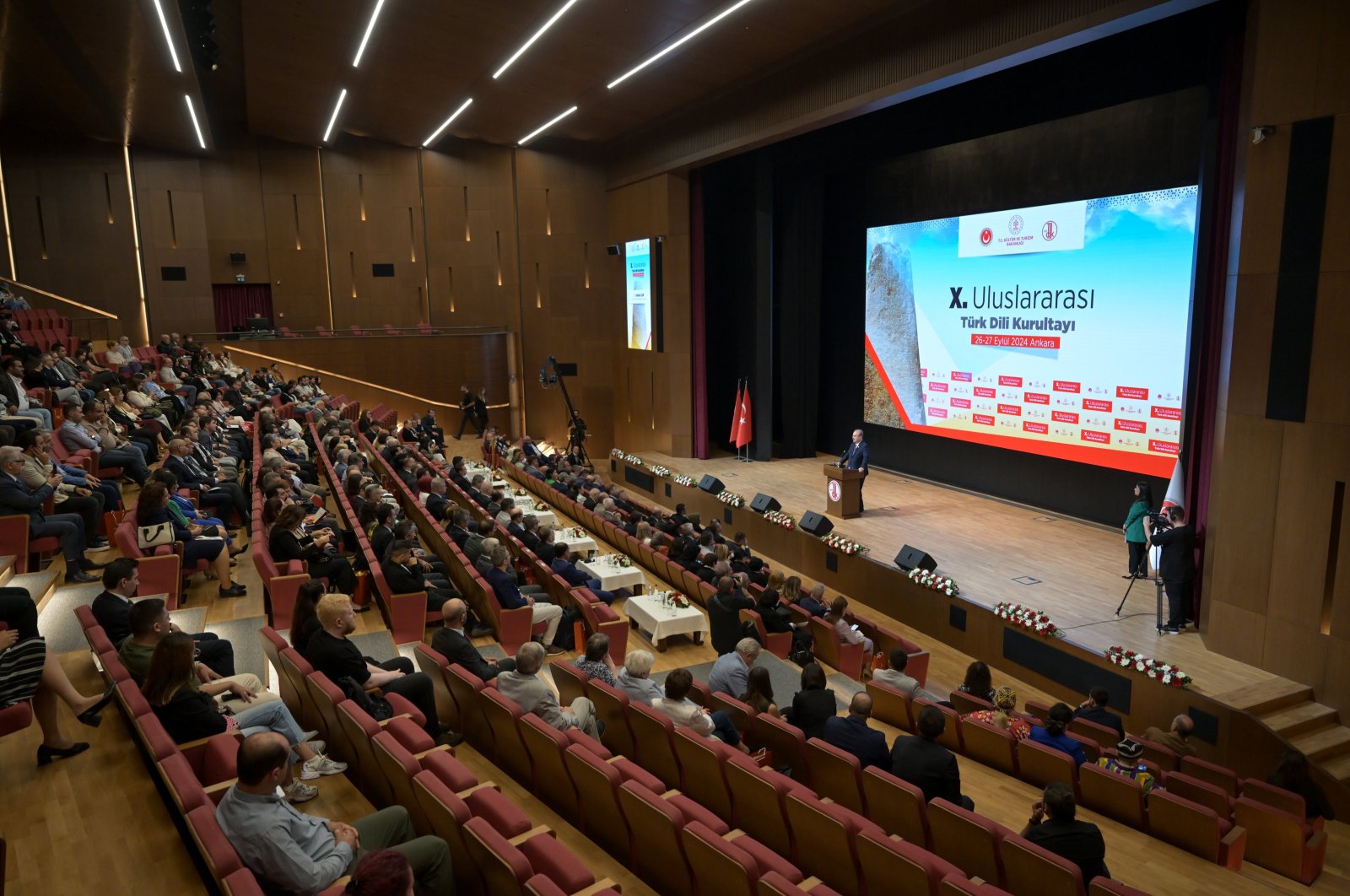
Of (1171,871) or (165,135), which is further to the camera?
(165,135)

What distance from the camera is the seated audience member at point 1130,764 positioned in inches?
196

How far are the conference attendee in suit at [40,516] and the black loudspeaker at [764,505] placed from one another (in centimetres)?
765

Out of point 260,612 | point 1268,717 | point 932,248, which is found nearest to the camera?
point 260,612

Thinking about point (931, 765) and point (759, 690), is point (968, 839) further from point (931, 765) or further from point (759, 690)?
point (759, 690)

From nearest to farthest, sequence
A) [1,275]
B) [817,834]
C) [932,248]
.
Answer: [817,834] < [932,248] < [1,275]

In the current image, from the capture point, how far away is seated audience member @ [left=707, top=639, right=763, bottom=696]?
5320mm

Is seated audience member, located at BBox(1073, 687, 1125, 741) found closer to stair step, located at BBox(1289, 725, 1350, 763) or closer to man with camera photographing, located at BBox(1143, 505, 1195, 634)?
stair step, located at BBox(1289, 725, 1350, 763)

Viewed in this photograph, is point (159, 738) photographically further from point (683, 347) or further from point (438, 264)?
point (438, 264)

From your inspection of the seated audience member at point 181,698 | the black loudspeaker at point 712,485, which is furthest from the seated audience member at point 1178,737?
the black loudspeaker at point 712,485

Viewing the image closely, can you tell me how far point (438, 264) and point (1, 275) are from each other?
782 centimetres

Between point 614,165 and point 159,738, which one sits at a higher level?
point 614,165

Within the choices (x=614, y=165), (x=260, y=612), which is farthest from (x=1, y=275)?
(x=260, y=612)

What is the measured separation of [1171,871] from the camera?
4.38 metres

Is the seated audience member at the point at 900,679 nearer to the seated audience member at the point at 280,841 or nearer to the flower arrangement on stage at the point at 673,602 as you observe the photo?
the flower arrangement on stage at the point at 673,602
